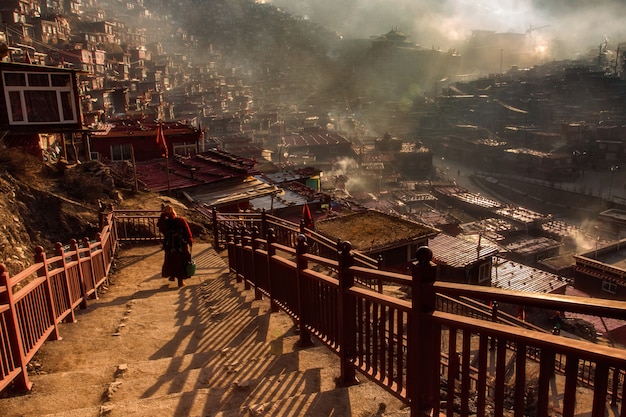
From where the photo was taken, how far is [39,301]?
20.0ft

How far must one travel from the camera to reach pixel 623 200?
53.9 m

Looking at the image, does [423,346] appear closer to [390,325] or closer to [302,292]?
[390,325]

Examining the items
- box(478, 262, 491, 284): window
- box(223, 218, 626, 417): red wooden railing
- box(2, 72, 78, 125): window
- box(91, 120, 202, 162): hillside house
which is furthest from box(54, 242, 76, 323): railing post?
box(478, 262, 491, 284): window

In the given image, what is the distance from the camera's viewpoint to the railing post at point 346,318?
4684 mm

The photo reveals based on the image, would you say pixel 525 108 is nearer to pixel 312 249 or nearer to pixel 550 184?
pixel 550 184

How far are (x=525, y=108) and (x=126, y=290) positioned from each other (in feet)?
313

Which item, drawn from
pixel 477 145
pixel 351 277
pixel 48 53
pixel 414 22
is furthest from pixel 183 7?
pixel 351 277

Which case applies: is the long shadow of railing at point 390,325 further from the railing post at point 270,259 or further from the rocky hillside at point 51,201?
the rocky hillside at point 51,201

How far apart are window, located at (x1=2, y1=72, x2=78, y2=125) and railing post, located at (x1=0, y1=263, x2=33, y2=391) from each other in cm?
1998

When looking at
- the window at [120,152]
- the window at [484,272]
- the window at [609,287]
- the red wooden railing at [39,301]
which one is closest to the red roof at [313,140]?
the window at [120,152]

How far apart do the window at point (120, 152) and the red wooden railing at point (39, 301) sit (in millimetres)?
21499

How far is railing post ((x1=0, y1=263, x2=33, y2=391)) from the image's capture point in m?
4.94

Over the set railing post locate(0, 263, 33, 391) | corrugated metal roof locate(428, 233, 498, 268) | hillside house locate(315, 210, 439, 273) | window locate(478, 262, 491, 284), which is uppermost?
railing post locate(0, 263, 33, 391)

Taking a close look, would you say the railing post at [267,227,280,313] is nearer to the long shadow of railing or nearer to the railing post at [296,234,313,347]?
the long shadow of railing
